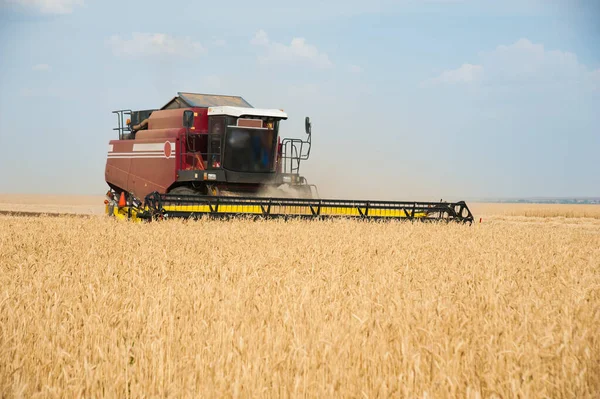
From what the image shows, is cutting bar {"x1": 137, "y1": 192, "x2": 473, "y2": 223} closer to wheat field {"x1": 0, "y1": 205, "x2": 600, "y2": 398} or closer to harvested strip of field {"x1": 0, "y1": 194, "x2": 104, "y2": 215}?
wheat field {"x1": 0, "y1": 205, "x2": 600, "y2": 398}

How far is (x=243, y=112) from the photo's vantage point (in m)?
15.0

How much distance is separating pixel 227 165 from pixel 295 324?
11.2 meters

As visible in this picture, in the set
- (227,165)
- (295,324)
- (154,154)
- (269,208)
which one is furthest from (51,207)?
(295,324)

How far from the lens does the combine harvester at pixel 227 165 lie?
555 inches

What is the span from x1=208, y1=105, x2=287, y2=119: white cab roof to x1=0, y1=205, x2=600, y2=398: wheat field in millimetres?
6915

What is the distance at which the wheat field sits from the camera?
3.15 metres

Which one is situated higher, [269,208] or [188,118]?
[188,118]

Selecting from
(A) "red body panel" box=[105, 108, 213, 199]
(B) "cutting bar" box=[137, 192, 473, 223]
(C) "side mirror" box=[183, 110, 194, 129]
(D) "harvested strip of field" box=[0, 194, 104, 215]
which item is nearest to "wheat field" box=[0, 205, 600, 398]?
(B) "cutting bar" box=[137, 192, 473, 223]

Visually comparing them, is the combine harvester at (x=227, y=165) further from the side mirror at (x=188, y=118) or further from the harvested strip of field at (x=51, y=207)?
the harvested strip of field at (x=51, y=207)

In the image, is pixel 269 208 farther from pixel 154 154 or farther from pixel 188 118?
pixel 154 154

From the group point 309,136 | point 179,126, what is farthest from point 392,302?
point 179,126

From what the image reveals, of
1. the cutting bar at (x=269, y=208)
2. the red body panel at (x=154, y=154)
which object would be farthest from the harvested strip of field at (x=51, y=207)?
the cutting bar at (x=269, y=208)

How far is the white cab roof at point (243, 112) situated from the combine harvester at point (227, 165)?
1cm

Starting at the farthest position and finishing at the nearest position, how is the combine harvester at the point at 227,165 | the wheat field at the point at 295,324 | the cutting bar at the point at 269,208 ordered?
the combine harvester at the point at 227,165 → the cutting bar at the point at 269,208 → the wheat field at the point at 295,324
